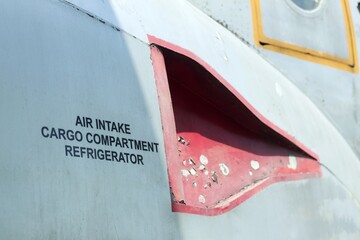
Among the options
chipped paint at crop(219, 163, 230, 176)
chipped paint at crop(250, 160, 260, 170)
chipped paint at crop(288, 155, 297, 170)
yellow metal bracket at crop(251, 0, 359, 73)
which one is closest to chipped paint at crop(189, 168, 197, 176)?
chipped paint at crop(219, 163, 230, 176)

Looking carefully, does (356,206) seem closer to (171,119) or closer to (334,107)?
(334,107)

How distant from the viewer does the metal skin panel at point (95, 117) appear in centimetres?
162

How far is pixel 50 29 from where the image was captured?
1.81m

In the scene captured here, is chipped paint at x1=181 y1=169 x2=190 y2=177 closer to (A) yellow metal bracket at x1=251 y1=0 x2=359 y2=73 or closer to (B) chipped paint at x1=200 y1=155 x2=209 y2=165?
(B) chipped paint at x1=200 y1=155 x2=209 y2=165

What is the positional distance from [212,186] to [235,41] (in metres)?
0.70

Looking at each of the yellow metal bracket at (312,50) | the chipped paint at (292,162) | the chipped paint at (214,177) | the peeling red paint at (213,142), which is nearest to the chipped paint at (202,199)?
the peeling red paint at (213,142)

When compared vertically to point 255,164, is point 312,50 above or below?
above

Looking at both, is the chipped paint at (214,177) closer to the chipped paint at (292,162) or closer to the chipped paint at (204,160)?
the chipped paint at (204,160)

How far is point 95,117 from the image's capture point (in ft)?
6.05

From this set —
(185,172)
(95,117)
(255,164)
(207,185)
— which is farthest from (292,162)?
(95,117)

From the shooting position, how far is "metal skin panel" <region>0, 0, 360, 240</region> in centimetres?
162

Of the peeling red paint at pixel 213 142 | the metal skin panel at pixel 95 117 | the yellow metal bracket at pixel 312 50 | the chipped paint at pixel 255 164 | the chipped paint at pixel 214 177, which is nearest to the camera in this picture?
the metal skin panel at pixel 95 117

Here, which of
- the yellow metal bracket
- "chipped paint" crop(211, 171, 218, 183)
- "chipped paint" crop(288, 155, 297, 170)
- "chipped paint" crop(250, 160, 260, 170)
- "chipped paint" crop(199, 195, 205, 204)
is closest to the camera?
"chipped paint" crop(199, 195, 205, 204)

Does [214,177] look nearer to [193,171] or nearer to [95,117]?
[193,171]
